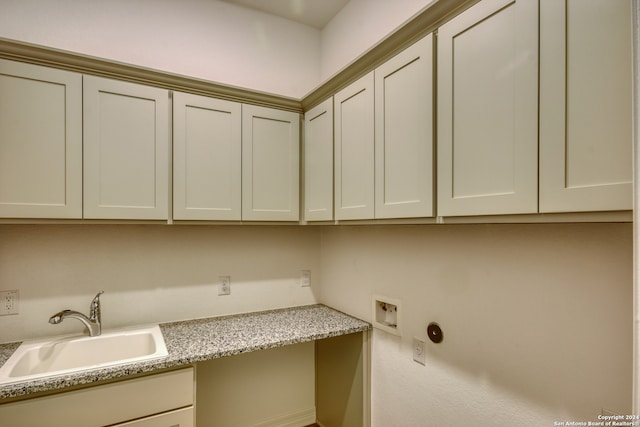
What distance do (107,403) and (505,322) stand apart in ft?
5.49

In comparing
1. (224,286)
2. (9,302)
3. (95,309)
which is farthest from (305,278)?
(9,302)

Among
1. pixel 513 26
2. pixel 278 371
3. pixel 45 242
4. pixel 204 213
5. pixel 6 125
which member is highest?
pixel 513 26

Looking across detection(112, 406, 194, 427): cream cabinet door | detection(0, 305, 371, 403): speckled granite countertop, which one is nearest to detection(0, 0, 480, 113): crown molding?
detection(0, 305, 371, 403): speckled granite countertop

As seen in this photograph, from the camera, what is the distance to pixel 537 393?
1.25 metres

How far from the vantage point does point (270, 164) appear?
2117 mm

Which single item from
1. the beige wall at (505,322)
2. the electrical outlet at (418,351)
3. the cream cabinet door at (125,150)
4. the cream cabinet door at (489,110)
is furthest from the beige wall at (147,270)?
the cream cabinet door at (489,110)

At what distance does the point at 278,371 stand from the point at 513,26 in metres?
2.34

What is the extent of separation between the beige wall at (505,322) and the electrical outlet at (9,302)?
1894 mm

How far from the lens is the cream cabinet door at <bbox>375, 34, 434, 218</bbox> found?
1366 mm

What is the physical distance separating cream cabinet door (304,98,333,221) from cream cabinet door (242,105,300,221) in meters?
0.07

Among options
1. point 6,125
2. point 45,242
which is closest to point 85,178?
point 6,125

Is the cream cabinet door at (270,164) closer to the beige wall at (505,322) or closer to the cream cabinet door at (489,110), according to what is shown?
the beige wall at (505,322)

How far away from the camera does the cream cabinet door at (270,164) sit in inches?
80.6

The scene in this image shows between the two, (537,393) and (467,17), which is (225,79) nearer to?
(467,17)
